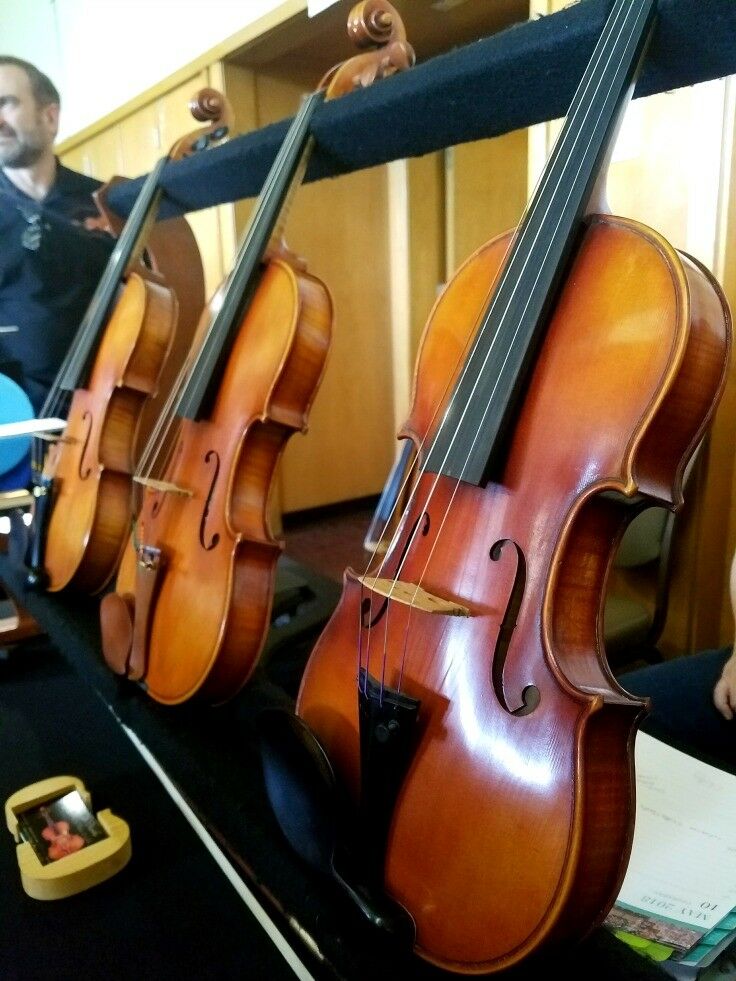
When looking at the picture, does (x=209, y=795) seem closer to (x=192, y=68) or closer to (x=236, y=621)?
(x=236, y=621)

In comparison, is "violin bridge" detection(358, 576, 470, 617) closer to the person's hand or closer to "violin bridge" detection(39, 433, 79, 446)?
the person's hand

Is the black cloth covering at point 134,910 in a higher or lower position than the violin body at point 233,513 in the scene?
lower

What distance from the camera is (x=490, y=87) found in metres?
0.84

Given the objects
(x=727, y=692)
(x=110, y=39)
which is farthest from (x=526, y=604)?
(x=110, y=39)

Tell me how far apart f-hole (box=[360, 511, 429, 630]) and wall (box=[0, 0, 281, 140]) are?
257cm

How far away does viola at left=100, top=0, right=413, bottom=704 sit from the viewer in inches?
36.6

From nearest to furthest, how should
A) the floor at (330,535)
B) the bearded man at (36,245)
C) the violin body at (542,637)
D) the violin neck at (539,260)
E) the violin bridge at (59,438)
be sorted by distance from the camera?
the violin body at (542,637) → the violin neck at (539,260) → the violin bridge at (59,438) → the bearded man at (36,245) → the floor at (330,535)

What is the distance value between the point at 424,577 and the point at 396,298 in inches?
122

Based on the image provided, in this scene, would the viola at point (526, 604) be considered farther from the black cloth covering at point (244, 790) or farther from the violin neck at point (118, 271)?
the violin neck at point (118, 271)

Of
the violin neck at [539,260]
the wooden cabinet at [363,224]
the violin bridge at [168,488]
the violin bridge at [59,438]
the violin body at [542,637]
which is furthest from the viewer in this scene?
the wooden cabinet at [363,224]

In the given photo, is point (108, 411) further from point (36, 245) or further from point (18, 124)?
point (18, 124)

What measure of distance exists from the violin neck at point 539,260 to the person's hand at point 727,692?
1.75 ft

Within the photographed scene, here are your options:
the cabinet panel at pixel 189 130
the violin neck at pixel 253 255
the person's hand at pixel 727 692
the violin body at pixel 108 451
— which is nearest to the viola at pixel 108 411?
the violin body at pixel 108 451

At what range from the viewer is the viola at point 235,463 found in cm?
93
